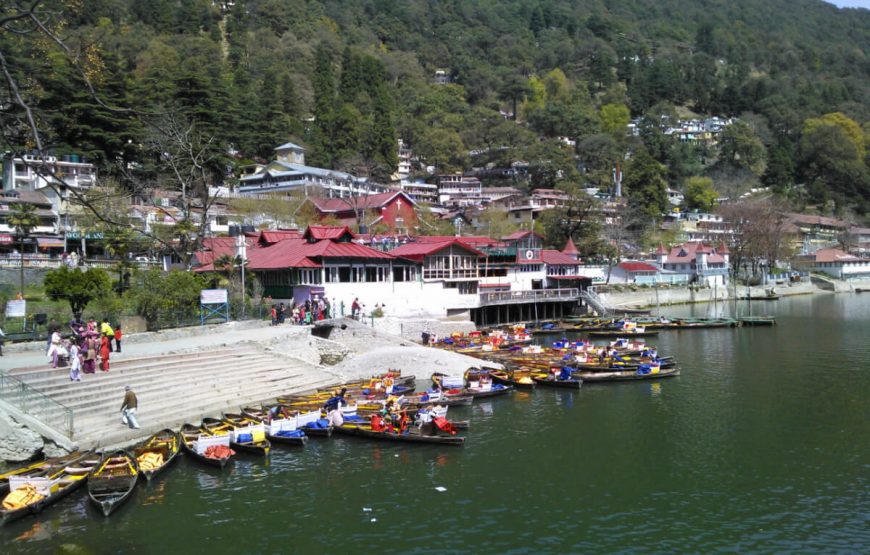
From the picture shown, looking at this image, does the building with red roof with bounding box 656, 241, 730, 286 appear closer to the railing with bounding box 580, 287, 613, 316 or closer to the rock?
the railing with bounding box 580, 287, 613, 316

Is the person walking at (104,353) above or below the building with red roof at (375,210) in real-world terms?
below

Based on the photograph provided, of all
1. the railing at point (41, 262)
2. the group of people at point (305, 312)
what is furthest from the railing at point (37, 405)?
the railing at point (41, 262)

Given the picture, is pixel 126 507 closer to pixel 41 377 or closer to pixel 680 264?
pixel 41 377

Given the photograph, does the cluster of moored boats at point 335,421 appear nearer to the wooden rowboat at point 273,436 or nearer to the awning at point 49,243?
the wooden rowboat at point 273,436

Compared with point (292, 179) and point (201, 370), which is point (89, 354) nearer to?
point (201, 370)

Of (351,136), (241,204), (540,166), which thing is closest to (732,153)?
(540,166)

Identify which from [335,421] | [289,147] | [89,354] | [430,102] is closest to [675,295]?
[289,147]

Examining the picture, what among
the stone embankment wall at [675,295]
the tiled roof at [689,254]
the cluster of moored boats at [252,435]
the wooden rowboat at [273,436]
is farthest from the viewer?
the tiled roof at [689,254]
